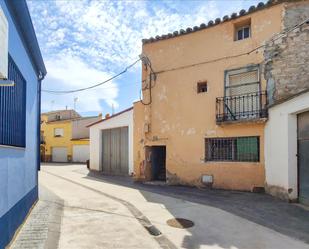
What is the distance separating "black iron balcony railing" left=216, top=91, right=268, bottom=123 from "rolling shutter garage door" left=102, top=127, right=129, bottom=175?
7496 mm

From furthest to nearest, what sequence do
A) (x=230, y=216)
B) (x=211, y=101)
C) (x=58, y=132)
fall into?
(x=58, y=132) < (x=211, y=101) < (x=230, y=216)

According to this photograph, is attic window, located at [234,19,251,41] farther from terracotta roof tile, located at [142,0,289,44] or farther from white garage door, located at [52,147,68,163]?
white garage door, located at [52,147,68,163]

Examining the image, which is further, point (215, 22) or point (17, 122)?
point (215, 22)

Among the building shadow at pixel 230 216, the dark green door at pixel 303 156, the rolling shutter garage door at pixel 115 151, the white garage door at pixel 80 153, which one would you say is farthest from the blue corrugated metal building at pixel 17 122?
the white garage door at pixel 80 153

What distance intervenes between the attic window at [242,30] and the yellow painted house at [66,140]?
22949mm

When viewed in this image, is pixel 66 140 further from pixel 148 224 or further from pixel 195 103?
pixel 148 224

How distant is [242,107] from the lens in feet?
37.8

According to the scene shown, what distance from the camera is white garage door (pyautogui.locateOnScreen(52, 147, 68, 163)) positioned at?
108 ft

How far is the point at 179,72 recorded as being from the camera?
1311cm

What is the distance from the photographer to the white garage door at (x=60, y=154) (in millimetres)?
32888

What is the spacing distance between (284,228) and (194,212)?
2337 mm

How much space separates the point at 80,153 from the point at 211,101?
22.7 meters

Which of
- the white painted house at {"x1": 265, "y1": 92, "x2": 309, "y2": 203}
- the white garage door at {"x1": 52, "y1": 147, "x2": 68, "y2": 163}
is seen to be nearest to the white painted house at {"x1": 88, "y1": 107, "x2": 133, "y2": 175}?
the white painted house at {"x1": 265, "y1": 92, "x2": 309, "y2": 203}

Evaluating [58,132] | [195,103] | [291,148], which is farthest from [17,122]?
[58,132]
